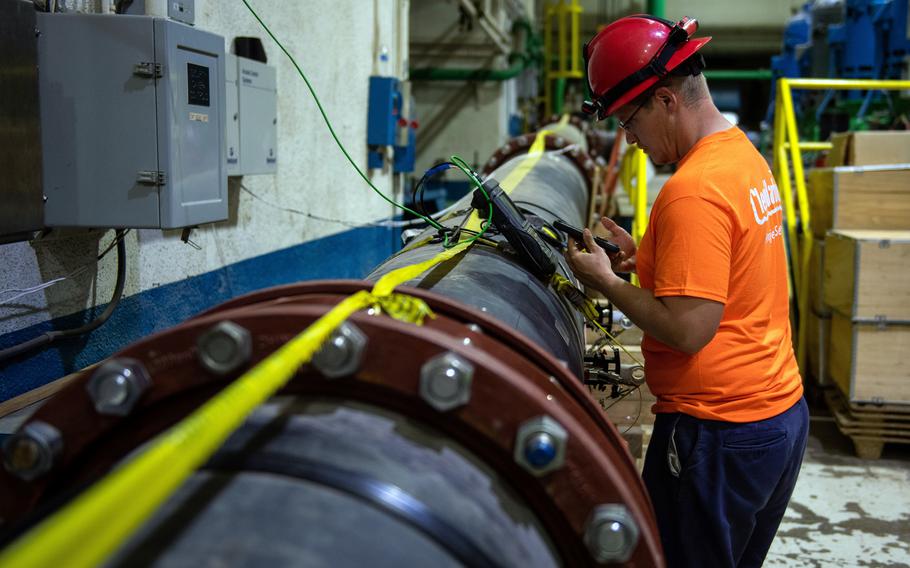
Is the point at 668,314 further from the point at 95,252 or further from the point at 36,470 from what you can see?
the point at 95,252

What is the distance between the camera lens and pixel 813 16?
8.94 m

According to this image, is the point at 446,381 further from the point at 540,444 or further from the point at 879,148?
the point at 879,148

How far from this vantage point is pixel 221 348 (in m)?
0.87

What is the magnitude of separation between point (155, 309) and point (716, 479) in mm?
1869

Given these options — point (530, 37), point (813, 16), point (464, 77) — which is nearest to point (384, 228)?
point (464, 77)

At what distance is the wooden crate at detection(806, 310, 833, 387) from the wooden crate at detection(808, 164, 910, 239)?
1.50 ft

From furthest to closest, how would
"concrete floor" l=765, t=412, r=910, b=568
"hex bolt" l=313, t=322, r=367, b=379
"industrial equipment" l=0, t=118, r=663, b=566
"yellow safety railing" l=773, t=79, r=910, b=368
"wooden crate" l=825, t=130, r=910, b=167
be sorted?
"yellow safety railing" l=773, t=79, r=910, b=368 < "wooden crate" l=825, t=130, r=910, b=167 < "concrete floor" l=765, t=412, r=910, b=568 < "hex bolt" l=313, t=322, r=367, b=379 < "industrial equipment" l=0, t=118, r=663, b=566

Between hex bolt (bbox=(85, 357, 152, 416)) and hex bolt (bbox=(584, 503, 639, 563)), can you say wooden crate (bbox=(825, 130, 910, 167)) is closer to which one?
hex bolt (bbox=(584, 503, 639, 563))

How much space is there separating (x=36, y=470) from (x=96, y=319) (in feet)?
5.36

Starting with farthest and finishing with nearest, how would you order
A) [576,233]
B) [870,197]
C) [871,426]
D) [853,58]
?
1. [853,58]
2. [870,197]
3. [871,426]
4. [576,233]

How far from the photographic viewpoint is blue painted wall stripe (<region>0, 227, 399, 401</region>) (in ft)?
7.16

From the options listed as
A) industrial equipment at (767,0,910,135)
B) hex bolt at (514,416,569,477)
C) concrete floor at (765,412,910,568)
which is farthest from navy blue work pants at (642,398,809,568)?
industrial equipment at (767,0,910,135)

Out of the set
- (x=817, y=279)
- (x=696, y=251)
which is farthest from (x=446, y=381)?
(x=817, y=279)

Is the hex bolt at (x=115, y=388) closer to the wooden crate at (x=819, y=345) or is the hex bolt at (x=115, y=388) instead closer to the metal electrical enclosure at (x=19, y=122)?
the metal electrical enclosure at (x=19, y=122)
